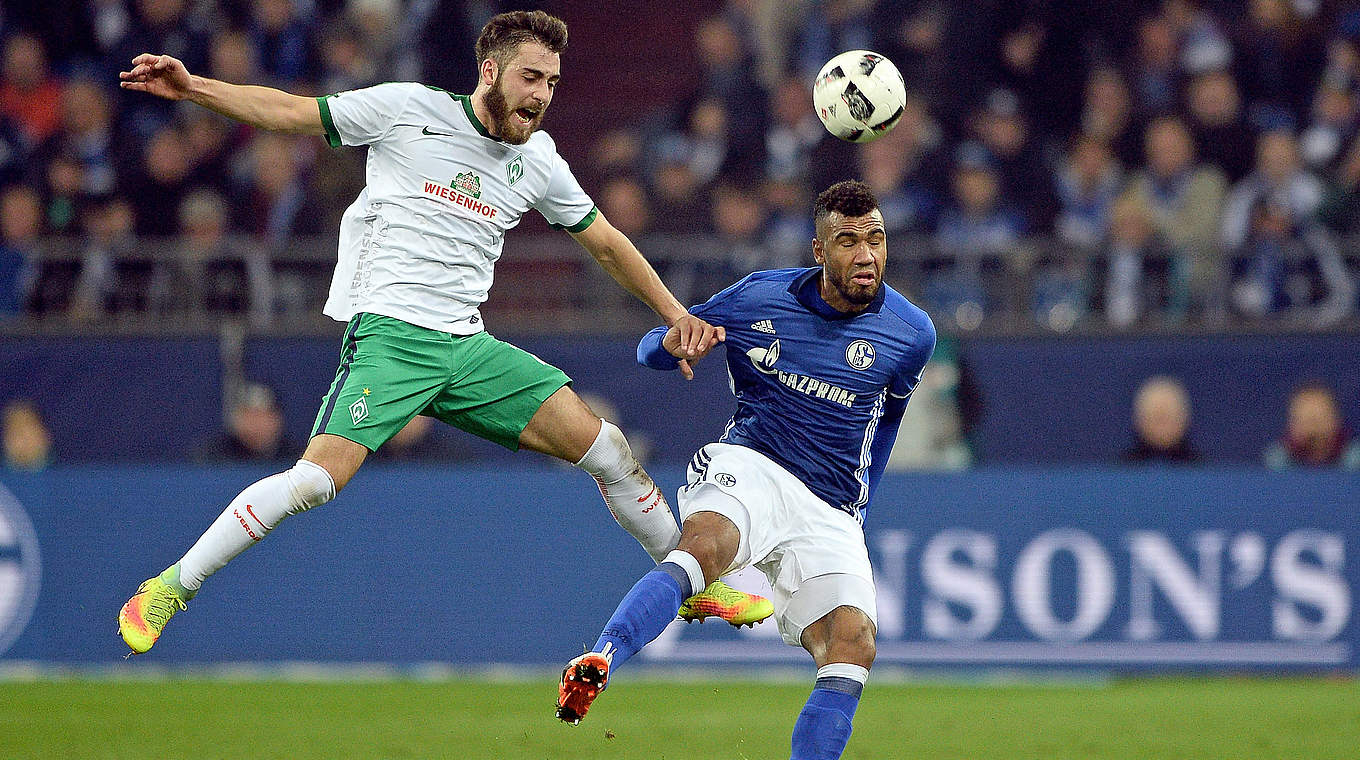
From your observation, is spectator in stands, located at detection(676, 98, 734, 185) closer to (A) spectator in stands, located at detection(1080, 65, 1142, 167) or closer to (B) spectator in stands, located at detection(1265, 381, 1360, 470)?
(A) spectator in stands, located at detection(1080, 65, 1142, 167)

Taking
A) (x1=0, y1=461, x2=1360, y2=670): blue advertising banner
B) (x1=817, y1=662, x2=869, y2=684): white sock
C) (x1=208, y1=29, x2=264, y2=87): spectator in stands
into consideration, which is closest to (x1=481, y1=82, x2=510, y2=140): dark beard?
(x1=817, y1=662, x2=869, y2=684): white sock

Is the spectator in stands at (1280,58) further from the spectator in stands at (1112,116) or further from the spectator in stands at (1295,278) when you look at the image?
the spectator in stands at (1295,278)

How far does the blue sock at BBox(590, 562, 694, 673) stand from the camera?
5797 millimetres

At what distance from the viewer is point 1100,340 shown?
1194 centimetres

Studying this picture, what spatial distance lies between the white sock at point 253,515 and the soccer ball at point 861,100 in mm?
2556

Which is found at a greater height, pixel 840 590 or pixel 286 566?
pixel 840 590

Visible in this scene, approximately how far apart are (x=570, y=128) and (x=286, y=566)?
585 cm

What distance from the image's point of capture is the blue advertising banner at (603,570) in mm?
11234

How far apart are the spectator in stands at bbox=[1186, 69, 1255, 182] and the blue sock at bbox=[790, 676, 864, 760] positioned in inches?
320

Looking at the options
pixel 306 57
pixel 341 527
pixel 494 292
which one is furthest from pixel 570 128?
pixel 341 527

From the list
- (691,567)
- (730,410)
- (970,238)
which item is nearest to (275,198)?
(730,410)

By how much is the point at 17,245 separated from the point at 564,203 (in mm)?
7467

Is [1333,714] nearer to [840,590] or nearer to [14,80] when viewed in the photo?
[840,590]

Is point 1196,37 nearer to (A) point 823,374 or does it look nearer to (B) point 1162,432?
(B) point 1162,432
